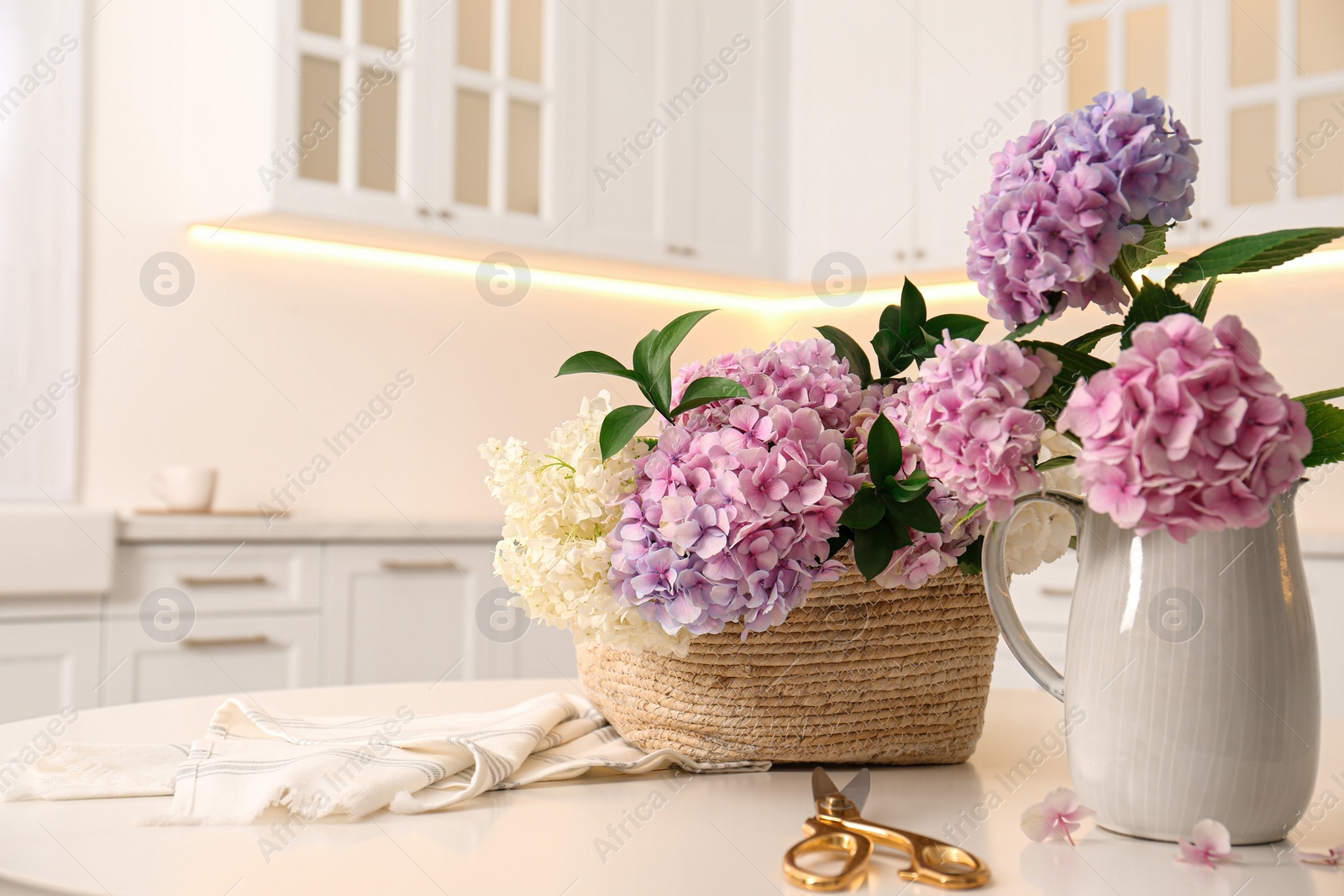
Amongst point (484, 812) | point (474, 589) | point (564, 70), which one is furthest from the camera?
point (564, 70)

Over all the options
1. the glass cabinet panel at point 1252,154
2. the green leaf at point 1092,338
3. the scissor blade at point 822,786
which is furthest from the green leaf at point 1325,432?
Result: the glass cabinet panel at point 1252,154

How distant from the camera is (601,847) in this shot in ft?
2.00

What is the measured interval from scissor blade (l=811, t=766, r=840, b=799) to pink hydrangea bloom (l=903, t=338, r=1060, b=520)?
0.19 metres

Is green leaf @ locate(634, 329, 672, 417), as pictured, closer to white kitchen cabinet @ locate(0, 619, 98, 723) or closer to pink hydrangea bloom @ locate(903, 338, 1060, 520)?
pink hydrangea bloom @ locate(903, 338, 1060, 520)

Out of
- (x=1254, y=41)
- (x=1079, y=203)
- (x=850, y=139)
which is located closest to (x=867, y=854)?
(x=1079, y=203)

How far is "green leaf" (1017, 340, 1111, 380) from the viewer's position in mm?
620

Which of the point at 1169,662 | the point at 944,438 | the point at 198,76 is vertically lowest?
the point at 1169,662

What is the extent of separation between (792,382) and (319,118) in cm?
220

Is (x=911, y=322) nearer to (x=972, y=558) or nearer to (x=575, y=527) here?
(x=972, y=558)

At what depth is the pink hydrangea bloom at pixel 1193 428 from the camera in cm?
53

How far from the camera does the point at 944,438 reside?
1.92 feet

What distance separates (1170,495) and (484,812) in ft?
1.37

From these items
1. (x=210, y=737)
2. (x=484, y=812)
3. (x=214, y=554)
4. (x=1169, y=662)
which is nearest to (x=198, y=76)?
(x=214, y=554)

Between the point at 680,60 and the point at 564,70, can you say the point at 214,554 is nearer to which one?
the point at 564,70
